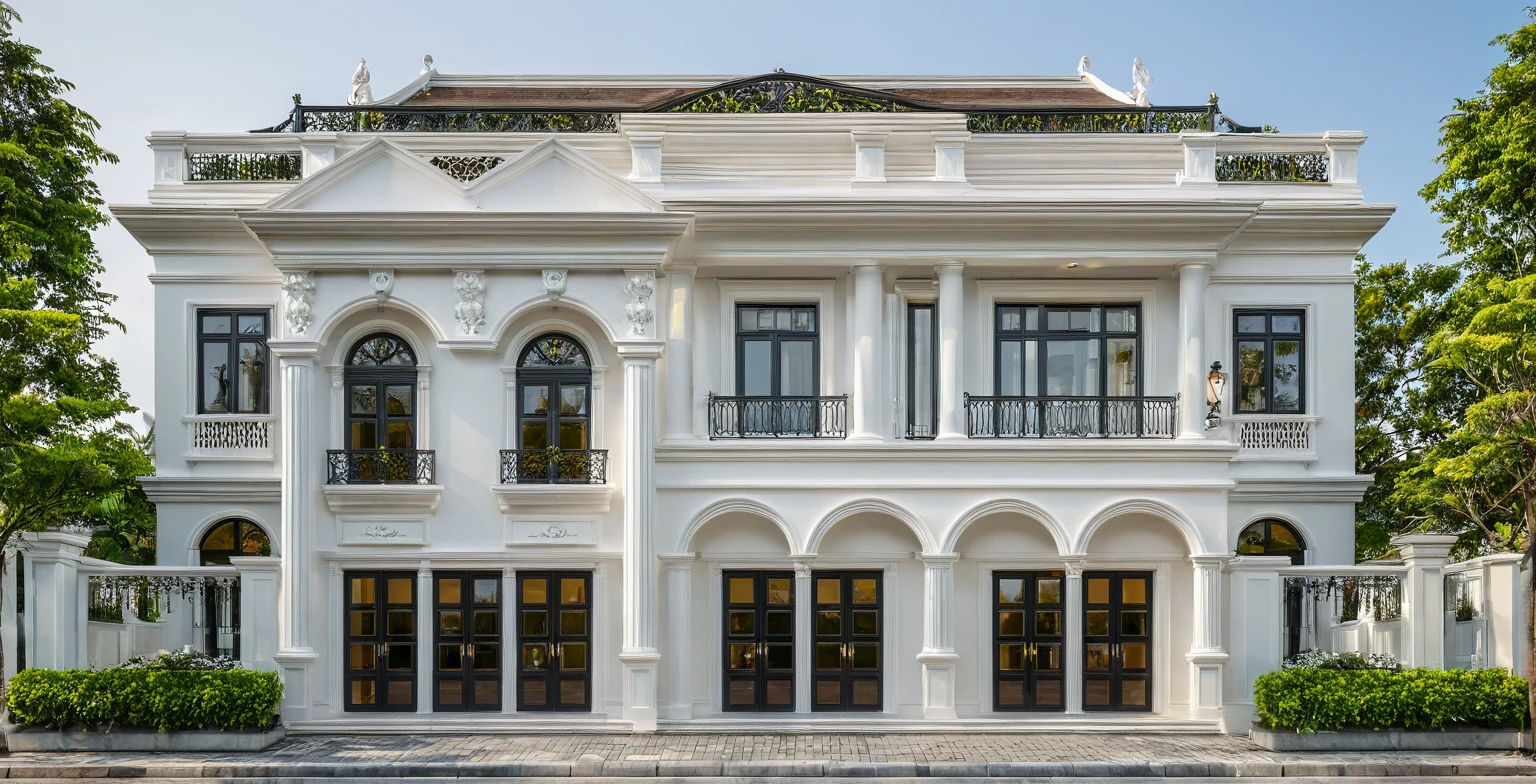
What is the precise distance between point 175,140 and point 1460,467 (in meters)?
19.5

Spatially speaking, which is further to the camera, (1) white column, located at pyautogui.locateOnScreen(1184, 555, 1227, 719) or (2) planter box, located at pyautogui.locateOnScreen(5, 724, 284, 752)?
(1) white column, located at pyautogui.locateOnScreen(1184, 555, 1227, 719)

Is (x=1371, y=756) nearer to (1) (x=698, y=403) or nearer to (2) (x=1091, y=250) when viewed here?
(2) (x=1091, y=250)

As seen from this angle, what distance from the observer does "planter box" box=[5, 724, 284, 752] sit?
15.6m

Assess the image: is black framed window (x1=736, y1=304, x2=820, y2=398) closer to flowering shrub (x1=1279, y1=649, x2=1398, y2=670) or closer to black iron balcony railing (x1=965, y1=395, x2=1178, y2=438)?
black iron balcony railing (x1=965, y1=395, x2=1178, y2=438)

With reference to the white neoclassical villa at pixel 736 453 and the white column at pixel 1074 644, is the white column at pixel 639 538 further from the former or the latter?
the white column at pixel 1074 644

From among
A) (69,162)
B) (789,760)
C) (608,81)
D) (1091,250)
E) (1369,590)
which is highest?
(608,81)

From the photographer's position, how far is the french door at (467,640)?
691 inches

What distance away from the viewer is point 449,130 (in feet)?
64.0

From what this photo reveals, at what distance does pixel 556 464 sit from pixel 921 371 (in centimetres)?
575

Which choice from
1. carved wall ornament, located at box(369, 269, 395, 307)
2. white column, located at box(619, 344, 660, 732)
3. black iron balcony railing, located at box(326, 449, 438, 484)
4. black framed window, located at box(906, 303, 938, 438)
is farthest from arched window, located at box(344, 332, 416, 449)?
black framed window, located at box(906, 303, 938, 438)

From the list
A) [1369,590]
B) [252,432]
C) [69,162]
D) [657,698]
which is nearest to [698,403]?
[657,698]

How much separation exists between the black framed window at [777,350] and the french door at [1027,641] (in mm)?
4227

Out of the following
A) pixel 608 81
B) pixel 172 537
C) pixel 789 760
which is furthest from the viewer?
pixel 608 81

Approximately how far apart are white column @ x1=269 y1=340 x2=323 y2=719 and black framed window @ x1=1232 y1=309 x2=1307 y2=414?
14.2 m
